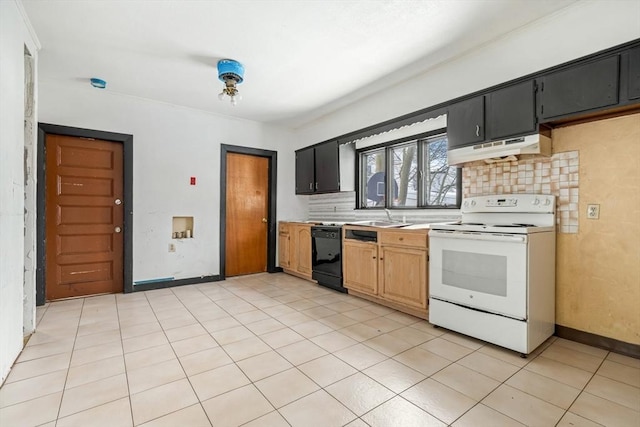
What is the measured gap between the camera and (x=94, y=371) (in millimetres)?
2002

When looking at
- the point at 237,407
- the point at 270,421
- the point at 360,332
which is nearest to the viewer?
the point at 270,421

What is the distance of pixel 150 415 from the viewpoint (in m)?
1.57

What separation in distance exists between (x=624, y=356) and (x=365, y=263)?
2208 mm

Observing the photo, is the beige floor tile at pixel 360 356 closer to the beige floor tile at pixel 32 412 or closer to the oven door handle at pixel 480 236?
the oven door handle at pixel 480 236

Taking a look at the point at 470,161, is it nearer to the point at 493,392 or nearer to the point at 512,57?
the point at 512,57

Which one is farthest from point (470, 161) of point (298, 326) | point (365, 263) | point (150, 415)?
point (150, 415)

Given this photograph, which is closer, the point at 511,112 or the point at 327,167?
the point at 511,112

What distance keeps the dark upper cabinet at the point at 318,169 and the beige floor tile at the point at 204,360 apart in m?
2.88

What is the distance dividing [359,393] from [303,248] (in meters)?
2.93

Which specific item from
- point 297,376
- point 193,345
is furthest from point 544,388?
point 193,345

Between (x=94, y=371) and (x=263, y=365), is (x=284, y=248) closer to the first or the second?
(x=263, y=365)

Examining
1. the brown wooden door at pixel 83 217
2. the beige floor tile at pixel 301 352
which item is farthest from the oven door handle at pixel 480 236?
the brown wooden door at pixel 83 217

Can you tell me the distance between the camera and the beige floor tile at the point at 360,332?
2.53m

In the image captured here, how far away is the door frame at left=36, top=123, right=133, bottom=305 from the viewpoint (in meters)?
3.38
